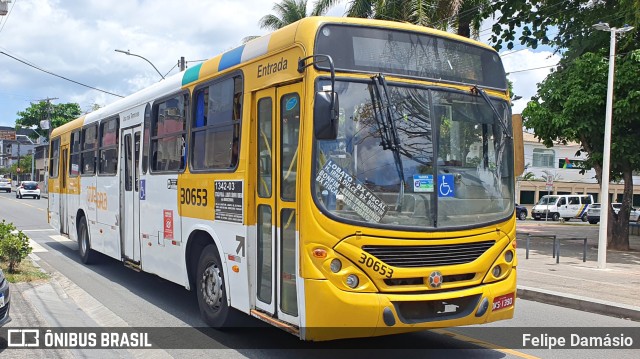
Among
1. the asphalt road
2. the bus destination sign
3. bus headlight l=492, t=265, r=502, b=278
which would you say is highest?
the bus destination sign

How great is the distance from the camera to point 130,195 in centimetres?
965

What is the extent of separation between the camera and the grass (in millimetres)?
9836

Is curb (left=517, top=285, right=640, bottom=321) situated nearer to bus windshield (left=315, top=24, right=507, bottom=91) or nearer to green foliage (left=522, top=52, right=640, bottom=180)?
bus windshield (left=315, top=24, right=507, bottom=91)

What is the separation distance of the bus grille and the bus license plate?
1.54 ft

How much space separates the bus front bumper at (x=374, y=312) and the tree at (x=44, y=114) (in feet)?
255

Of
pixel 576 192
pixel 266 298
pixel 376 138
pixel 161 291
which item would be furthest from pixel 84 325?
pixel 576 192

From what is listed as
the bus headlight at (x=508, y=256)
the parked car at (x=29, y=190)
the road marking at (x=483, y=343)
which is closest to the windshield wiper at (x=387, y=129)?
the bus headlight at (x=508, y=256)

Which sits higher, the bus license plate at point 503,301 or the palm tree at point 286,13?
the palm tree at point 286,13

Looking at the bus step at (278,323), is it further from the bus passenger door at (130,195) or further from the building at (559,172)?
the building at (559,172)

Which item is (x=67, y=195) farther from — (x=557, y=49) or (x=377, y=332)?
(x=557, y=49)

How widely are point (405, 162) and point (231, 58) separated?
2608 mm

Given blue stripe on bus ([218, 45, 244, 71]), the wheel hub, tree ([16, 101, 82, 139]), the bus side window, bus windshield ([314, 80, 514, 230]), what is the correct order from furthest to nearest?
tree ([16, 101, 82, 139]) < the bus side window < the wheel hub < blue stripe on bus ([218, 45, 244, 71]) < bus windshield ([314, 80, 514, 230])

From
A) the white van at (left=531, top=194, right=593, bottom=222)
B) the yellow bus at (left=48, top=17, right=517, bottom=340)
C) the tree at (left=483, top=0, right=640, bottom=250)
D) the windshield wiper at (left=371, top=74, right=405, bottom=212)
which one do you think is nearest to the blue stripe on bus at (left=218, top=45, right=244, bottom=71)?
the yellow bus at (left=48, top=17, right=517, bottom=340)

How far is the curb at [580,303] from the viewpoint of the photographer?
28.7ft
